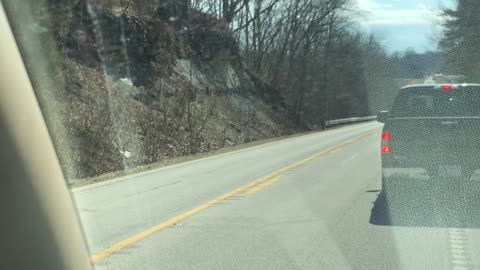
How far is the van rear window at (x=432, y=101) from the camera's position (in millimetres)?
10852

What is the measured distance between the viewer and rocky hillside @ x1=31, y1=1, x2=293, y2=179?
789 inches

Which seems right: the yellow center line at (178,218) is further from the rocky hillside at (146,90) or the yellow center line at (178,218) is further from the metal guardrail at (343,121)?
the metal guardrail at (343,121)

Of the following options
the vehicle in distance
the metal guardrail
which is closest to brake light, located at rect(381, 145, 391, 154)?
the vehicle in distance

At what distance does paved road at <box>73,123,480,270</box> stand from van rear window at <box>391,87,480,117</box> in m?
1.37

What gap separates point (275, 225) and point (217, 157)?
14.1 meters

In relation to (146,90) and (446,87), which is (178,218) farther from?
(146,90)

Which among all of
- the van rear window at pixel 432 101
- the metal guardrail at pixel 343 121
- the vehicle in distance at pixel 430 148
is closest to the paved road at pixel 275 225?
the vehicle in distance at pixel 430 148

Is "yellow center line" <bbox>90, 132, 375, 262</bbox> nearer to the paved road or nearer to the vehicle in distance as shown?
the paved road

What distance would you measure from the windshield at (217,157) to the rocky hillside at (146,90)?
94mm

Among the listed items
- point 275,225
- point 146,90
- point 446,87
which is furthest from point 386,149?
point 146,90

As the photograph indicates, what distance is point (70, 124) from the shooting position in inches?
741

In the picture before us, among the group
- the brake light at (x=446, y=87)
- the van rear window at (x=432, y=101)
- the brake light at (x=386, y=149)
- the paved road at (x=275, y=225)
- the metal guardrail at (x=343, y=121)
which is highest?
the brake light at (x=446, y=87)

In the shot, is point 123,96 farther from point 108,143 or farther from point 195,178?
point 195,178

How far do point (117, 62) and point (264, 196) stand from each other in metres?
19.8
